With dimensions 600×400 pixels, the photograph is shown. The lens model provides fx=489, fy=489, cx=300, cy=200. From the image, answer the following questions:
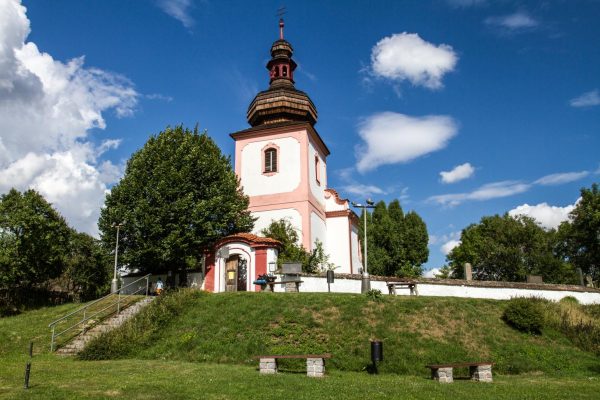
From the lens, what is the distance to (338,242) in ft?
114

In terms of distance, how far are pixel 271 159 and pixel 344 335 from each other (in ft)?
62.2

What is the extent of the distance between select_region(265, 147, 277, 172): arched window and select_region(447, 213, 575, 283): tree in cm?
2350

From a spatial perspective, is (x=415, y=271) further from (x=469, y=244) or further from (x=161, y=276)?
(x=161, y=276)

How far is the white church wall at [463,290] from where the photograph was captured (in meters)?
23.2

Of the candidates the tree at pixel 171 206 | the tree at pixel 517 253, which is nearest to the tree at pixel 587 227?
the tree at pixel 517 253

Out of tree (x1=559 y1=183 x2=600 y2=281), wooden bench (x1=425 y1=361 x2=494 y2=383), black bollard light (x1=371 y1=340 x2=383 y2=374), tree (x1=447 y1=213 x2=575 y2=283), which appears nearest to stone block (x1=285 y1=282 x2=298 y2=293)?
black bollard light (x1=371 y1=340 x2=383 y2=374)

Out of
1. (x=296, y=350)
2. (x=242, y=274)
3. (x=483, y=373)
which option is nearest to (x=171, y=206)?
(x=242, y=274)

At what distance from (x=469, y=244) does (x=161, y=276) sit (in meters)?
32.0

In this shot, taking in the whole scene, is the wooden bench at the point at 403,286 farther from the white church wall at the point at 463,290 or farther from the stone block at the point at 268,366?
the stone block at the point at 268,366

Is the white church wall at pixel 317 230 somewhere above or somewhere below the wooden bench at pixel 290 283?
above

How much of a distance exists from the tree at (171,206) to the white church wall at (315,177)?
227 inches

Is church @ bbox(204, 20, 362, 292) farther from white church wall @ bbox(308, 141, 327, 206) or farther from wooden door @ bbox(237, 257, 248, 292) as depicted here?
wooden door @ bbox(237, 257, 248, 292)

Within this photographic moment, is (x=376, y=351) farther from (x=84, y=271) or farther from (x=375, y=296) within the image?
(x=84, y=271)

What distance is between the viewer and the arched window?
3288 centimetres
